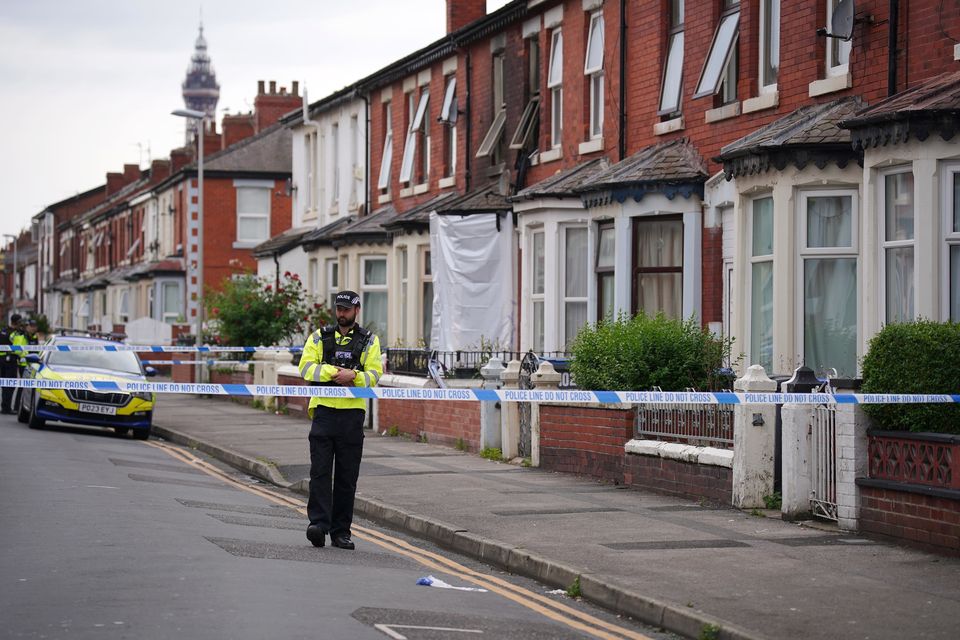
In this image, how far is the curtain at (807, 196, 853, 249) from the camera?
619 inches

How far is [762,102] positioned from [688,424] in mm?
5370

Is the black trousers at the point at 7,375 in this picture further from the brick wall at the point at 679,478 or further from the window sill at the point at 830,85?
the window sill at the point at 830,85

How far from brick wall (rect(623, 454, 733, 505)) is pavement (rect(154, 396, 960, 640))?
0.53ft

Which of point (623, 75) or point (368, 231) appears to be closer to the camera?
point (623, 75)

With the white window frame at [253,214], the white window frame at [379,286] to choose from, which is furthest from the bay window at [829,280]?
the white window frame at [253,214]

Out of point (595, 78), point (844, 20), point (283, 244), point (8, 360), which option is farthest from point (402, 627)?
point (283, 244)

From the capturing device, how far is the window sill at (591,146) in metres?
22.1

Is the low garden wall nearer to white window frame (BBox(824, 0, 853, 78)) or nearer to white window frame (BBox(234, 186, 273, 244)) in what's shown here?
white window frame (BBox(824, 0, 853, 78))

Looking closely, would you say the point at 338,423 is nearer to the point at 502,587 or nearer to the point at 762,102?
the point at 502,587

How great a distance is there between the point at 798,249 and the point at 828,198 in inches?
26.4

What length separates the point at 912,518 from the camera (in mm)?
10805

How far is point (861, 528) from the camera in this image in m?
11.5

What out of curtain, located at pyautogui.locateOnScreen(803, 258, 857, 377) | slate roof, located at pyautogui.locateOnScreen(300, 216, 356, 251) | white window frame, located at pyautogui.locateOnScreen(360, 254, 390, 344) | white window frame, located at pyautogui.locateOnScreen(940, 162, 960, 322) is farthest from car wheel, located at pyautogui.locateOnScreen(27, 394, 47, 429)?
white window frame, located at pyautogui.locateOnScreen(940, 162, 960, 322)

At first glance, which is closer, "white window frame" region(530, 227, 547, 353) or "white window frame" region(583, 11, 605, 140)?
"white window frame" region(583, 11, 605, 140)
